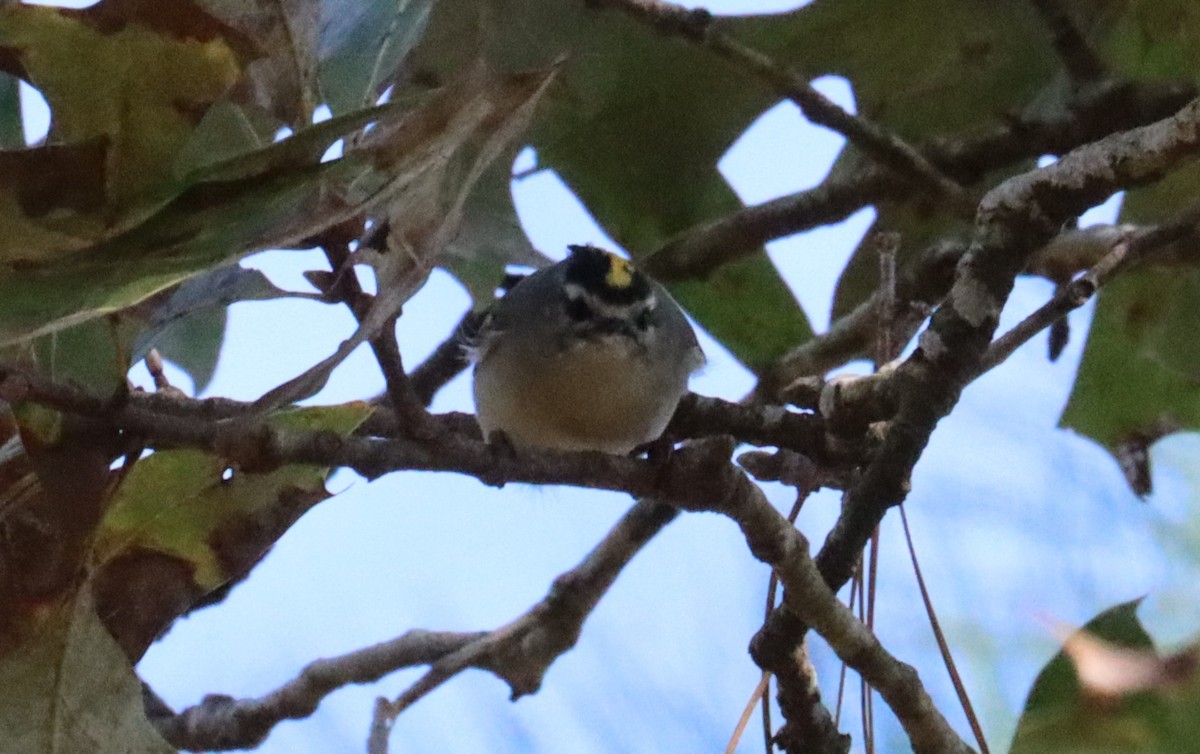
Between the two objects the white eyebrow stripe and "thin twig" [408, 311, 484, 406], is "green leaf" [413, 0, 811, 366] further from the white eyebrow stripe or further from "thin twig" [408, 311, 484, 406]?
"thin twig" [408, 311, 484, 406]

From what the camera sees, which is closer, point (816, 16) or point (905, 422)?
point (905, 422)

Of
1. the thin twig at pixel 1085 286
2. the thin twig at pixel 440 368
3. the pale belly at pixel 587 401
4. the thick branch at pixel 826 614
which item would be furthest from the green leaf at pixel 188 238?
the thin twig at pixel 440 368

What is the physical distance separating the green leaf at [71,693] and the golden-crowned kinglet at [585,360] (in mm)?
558

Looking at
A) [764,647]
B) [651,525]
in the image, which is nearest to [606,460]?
[764,647]

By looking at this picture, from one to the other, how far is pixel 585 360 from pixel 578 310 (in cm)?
8

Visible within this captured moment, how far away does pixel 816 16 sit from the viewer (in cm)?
134

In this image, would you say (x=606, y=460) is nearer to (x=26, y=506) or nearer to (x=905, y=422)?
(x=905, y=422)

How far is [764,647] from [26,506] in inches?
19.1

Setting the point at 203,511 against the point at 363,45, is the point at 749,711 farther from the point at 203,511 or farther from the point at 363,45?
the point at 363,45

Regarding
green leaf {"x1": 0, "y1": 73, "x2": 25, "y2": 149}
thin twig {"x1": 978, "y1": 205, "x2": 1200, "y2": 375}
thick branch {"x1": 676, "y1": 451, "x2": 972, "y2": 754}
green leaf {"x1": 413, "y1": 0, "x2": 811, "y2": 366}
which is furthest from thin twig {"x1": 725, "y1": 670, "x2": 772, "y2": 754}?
green leaf {"x1": 0, "y1": 73, "x2": 25, "y2": 149}

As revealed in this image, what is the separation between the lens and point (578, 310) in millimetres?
1348

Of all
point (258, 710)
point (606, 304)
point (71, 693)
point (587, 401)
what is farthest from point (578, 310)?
point (71, 693)

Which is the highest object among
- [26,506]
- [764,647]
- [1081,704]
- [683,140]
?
[683,140]

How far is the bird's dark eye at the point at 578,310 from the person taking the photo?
1338 mm
